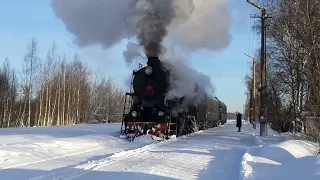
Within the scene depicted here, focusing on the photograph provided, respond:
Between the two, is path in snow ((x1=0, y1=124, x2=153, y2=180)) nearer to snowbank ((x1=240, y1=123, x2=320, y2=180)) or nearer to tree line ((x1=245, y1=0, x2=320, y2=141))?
snowbank ((x1=240, y1=123, x2=320, y2=180))

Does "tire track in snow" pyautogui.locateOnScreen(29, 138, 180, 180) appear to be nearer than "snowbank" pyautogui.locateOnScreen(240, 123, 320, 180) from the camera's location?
No

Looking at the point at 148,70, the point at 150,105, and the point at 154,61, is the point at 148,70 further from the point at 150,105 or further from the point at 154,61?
the point at 150,105

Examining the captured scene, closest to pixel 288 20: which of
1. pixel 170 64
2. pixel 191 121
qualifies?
pixel 170 64

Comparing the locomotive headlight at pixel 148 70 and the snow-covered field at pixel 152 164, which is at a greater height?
the locomotive headlight at pixel 148 70

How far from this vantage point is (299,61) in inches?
720

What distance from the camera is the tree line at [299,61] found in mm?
14367

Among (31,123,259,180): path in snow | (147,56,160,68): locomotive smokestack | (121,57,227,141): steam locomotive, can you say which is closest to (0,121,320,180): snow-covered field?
(31,123,259,180): path in snow

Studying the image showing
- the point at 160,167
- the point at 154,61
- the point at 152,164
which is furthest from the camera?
the point at 154,61

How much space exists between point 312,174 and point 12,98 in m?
61.3

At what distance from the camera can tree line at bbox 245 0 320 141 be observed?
47.1 feet

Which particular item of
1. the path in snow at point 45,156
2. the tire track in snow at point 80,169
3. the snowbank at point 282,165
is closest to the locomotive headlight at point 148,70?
the path in snow at point 45,156

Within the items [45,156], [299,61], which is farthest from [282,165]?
[299,61]

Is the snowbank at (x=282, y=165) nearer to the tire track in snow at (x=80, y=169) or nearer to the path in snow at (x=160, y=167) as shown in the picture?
the path in snow at (x=160, y=167)

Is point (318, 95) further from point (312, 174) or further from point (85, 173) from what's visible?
Result: point (85, 173)
